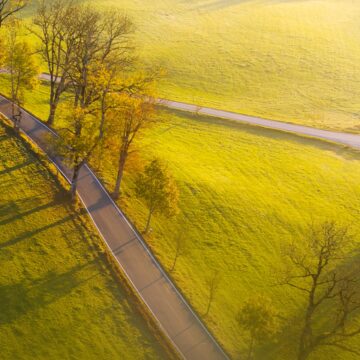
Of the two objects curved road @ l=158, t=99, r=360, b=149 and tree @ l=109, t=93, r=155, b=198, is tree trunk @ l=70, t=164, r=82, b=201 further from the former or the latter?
curved road @ l=158, t=99, r=360, b=149

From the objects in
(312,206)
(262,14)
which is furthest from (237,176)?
(262,14)

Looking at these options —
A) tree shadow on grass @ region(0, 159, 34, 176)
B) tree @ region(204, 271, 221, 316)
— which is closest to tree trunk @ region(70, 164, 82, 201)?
tree shadow on grass @ region(0, 159, 34, 176)

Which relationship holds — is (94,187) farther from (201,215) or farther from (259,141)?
(259,141)

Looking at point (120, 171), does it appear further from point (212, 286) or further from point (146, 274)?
point (212, 286)

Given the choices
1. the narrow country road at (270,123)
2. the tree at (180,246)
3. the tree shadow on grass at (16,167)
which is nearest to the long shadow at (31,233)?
the tree shadow on grass at (16,167)

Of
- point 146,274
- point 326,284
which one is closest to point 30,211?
point 146,274

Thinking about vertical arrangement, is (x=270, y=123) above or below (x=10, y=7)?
below
